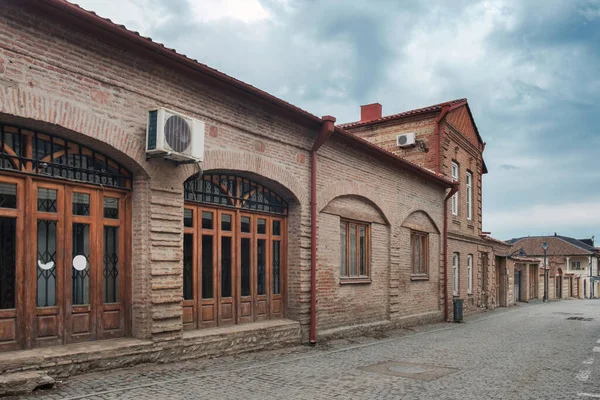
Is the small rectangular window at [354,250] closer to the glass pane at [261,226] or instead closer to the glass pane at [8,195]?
the glass pane at [261,226]

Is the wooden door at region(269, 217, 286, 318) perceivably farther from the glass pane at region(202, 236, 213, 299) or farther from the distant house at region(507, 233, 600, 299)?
the distant house at region(507, 233, 600, 299)

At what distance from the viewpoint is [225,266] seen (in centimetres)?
1018

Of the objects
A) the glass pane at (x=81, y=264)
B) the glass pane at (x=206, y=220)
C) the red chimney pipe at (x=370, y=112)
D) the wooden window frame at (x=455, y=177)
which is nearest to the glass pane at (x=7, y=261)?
the glass pane at (x=81, y=264)

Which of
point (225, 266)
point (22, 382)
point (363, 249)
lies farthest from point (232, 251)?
point (363, 249)

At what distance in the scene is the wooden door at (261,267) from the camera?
1086 centimetres

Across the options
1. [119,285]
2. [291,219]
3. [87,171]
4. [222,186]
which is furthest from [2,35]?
[291,219]

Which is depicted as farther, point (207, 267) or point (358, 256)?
point (358, 256)

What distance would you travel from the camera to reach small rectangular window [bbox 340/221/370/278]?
13.4m

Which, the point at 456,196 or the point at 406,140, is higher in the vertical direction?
the point at 406,140

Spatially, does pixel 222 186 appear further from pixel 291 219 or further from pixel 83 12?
pixel 83 12

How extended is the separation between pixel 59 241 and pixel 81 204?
0.61m

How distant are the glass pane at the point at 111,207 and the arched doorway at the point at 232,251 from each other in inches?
53.3

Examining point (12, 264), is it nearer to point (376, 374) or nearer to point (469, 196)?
point (376, 374)

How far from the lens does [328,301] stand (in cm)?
1229
